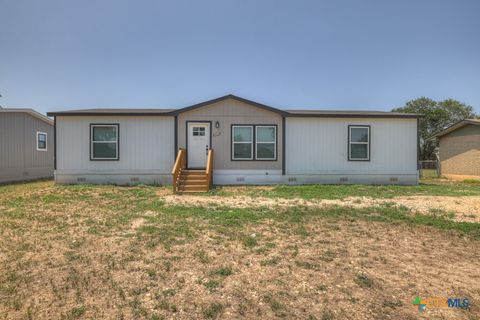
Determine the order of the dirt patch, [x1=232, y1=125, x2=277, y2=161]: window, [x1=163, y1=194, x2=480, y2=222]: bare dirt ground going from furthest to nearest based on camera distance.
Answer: the dirt patch < [x1=232, y1=125, x2=277, y2=161]: window < [x1=163, y1=194, x2=480, y2=222]: bare dirt ground

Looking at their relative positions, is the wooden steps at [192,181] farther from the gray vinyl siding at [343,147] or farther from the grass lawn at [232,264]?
the gray vinyl siding at [343,147]

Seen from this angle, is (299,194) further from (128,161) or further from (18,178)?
(18,178)

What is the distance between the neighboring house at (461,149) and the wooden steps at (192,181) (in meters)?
15.5

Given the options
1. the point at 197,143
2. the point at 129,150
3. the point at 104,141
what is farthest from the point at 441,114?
the point at 104,141

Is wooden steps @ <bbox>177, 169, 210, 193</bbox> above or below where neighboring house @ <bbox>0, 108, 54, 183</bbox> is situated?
below

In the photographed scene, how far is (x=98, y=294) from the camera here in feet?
9.86

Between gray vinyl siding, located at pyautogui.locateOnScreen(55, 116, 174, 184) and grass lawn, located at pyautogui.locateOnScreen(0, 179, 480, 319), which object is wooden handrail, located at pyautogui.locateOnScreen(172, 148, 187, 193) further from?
grass lawn, located at pyautogui.locateOnScreen(0, 179, 480, 319)

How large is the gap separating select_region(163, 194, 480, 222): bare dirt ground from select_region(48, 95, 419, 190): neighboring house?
10.9ft

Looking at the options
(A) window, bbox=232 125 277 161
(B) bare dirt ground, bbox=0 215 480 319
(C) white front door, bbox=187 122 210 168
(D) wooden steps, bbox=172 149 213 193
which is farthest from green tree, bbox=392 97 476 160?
(B) bare dirt ground, bbox=0 215 480 319

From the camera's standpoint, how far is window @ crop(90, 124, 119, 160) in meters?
12.2

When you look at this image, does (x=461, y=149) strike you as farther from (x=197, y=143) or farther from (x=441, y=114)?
(x=441, y=114)

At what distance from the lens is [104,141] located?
12.2 m

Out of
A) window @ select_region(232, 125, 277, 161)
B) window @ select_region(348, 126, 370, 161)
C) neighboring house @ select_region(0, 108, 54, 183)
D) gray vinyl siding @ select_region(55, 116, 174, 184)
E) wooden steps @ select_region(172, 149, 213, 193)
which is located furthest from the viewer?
neighboring house @ select_region(0, 108, 54, 183)

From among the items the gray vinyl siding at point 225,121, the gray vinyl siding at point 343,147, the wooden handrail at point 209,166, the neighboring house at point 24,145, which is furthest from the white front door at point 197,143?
the neighboring house at point 24,145
